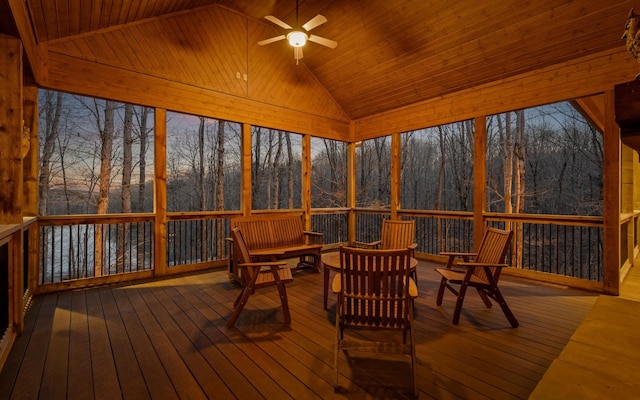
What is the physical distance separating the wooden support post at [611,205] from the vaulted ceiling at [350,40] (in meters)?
0.64

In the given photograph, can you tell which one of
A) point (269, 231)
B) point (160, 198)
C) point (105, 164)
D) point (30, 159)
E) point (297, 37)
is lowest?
point (269, 231)

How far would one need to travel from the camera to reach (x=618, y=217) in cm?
383

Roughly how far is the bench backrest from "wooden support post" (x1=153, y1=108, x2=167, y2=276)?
1274mm

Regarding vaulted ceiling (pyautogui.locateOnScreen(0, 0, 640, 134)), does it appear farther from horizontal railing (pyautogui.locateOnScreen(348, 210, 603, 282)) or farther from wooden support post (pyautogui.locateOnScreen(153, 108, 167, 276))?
horizontal railing (pyautogui.locateOnScreen(348, 210, 603, 282))

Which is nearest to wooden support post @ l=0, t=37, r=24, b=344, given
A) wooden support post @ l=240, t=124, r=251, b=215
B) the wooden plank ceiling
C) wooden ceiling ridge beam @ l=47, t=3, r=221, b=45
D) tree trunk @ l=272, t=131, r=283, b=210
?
the wooden plank ceiling

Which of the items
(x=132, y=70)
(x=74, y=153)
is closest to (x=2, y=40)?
(x=132, y=70)

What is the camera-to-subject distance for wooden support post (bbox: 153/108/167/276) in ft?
15.3

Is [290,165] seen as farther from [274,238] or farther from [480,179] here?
[480,179]

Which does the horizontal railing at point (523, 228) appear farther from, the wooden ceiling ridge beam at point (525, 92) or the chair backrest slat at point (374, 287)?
the chair backrest slat at point (374, 287)

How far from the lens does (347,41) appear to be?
5.53 meters

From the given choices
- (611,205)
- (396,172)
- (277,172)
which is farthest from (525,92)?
(277,172)

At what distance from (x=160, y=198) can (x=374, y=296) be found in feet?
13.4

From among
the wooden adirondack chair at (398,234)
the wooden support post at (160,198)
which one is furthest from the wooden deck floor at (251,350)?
the wooden support post at (160,198)

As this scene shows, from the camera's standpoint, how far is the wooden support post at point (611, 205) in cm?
382
